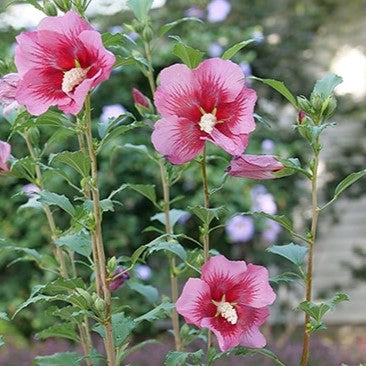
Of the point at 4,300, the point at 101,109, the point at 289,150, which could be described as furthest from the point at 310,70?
the point at 4,300

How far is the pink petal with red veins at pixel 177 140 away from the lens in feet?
3.88

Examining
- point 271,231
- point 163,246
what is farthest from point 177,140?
point 271,231

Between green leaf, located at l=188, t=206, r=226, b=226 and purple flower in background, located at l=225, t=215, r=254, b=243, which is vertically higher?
green leaf, located at l=188, t=206, r=226, b=226

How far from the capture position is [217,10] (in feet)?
15.1

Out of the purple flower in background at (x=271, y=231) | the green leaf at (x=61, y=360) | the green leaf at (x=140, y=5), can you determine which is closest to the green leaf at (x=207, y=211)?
the green leaf at (x=61, y=360)

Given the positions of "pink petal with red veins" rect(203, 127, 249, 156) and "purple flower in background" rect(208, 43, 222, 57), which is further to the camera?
"purple flower in background" rect(208, 43, 222, 57)

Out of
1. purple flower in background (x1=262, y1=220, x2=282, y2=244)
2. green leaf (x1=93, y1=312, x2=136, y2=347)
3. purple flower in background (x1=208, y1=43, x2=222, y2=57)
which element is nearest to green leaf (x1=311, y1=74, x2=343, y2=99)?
green leaf (x1=93, y1=312, x2=136, y2=347)

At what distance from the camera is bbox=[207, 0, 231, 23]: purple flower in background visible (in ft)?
15.1

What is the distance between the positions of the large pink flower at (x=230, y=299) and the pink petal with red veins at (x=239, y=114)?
0.55ft

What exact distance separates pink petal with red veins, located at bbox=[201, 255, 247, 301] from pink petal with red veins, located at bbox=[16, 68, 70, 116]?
0.93 feet

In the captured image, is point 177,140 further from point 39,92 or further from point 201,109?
point 39,92

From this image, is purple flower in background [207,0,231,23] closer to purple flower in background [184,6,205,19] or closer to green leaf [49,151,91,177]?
purple flower in background [184,6,205,19]

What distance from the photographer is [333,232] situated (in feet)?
20.1

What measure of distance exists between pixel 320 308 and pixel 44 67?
1.58 ft
